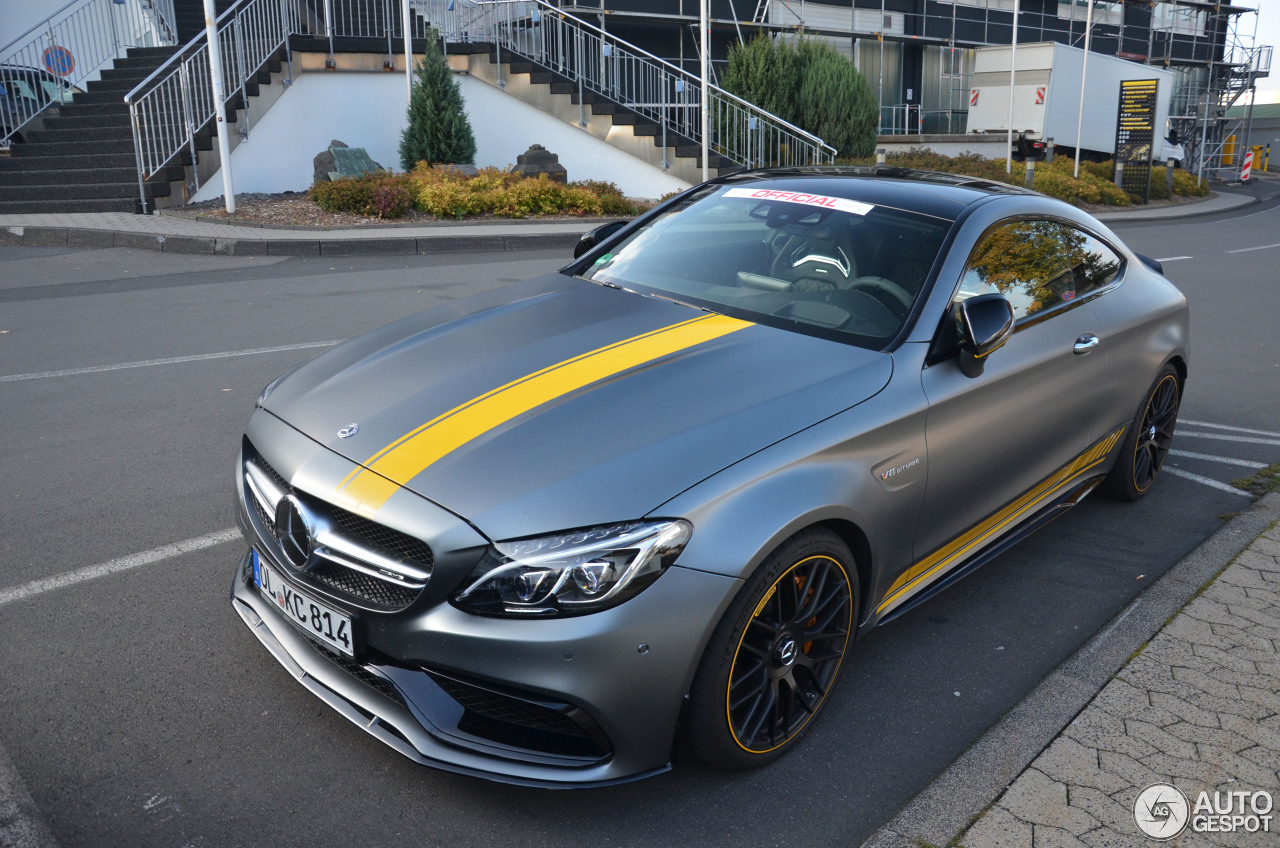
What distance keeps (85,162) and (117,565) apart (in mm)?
14186

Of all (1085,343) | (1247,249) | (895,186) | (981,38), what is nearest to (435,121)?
(1247,249)

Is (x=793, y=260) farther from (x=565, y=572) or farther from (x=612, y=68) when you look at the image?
(x=612, y=68)

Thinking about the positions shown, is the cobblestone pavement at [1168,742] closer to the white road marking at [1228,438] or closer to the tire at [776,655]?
the tire at [776,655]

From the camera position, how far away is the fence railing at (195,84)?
1542 centimetres

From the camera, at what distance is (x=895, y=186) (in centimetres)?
425

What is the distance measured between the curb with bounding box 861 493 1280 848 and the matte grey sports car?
43cm

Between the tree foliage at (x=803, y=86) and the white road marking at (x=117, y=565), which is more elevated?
the tree foliage at (x=803, y=86)

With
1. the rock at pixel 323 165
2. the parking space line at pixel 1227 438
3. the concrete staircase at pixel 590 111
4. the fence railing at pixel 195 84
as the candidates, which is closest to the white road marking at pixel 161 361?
the parking space line at pixel 1227 438

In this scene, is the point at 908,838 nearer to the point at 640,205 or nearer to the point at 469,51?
the point at 640,205

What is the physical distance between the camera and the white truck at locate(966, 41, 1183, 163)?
105ft

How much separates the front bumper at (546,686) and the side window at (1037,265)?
1.84 m

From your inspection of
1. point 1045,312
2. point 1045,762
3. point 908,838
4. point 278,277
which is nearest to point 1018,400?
point 1045,312

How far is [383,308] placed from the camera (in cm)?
934

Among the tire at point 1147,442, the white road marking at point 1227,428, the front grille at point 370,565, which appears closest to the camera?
the front grille at point 370,565
